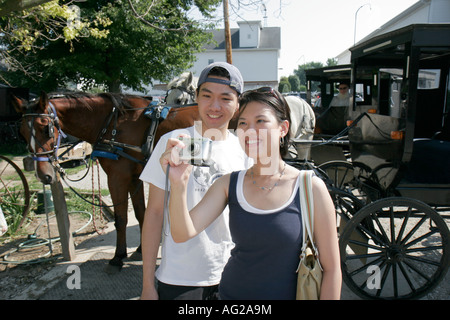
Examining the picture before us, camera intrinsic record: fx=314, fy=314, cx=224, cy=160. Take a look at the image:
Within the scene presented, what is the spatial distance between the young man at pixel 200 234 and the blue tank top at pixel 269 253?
0.78 ft

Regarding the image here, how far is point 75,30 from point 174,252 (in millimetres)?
5243

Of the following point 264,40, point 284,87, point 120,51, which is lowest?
point 284,87

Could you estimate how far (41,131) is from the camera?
335 cm

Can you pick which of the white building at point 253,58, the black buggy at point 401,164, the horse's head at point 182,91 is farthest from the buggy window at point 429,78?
the white building at point 253,58

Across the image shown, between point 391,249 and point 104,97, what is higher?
point 104,97

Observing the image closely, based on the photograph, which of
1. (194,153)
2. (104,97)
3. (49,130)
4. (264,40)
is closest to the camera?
(194,153)

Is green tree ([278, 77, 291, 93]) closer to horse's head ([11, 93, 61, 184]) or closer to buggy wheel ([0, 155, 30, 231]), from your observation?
buggy wheel ([0, 155, 30, 231])

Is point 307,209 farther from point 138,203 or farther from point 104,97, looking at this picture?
point 104,97

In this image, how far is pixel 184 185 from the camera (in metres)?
1.34

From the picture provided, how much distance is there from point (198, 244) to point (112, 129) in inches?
97.1

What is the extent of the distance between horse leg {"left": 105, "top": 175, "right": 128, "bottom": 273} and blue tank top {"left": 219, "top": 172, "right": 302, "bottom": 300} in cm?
250

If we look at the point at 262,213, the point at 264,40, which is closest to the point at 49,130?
the point at 262,213
